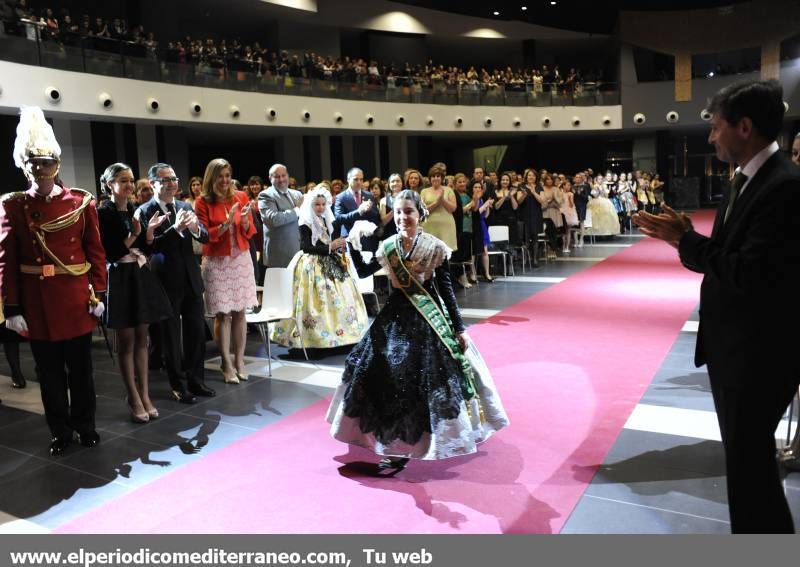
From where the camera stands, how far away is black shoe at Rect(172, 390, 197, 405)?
4742mm

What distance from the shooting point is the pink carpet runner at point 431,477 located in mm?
2934

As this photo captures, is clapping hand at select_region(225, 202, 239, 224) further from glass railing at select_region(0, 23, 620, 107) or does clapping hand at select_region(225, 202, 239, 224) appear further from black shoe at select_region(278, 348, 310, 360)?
glass railing at select_region(0, 23, 620, 107)

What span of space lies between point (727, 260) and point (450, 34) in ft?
77.2

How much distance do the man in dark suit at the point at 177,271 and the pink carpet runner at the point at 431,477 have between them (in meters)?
1.00

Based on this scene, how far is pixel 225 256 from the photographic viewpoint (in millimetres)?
5094

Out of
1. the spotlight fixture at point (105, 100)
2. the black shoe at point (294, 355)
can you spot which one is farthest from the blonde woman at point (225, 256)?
the spotlight fixture at point (105, 100)

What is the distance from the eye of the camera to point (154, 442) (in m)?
4.02

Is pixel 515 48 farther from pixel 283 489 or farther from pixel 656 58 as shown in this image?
pixel 283 489

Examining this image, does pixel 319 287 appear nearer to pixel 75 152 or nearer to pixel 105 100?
pixel 105 100

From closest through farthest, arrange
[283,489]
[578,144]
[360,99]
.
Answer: [283,489]
[360,99]
[578,144]

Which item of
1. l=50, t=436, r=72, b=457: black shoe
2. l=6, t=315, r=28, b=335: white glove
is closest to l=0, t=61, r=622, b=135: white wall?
l=6, t=315, r=28, b=335: white glove

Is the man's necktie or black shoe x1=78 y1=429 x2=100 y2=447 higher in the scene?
the man's necktie

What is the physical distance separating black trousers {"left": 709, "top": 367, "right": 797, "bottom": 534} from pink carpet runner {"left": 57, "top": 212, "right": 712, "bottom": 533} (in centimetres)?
90

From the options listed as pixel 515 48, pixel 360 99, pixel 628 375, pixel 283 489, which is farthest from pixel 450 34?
pixel 283 489
